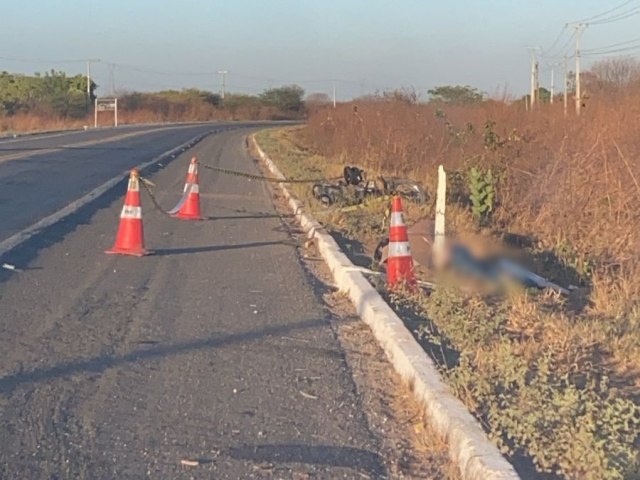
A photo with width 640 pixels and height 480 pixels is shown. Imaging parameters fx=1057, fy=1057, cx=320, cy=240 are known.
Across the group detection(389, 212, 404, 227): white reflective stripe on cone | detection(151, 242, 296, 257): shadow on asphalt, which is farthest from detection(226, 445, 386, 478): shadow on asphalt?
detection(151, 242, 296, 257): shadow on asphalt

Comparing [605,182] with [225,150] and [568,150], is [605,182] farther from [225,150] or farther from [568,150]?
[225,150]

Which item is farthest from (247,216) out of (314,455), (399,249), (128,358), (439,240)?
(314,455)

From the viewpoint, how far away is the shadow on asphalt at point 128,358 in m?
6.44

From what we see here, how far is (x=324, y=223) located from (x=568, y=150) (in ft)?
11.8

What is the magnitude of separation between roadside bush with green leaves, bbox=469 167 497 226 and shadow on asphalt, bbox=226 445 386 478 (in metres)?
10.7

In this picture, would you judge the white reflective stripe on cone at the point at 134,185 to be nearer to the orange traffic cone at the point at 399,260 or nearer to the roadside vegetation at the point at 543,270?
→ the roadside vegetation at the point at 543,270

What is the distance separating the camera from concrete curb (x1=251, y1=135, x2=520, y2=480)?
4.81 metres

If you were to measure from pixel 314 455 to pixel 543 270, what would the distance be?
7.88 meters

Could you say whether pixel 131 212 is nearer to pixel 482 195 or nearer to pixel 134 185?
pixel 134 185

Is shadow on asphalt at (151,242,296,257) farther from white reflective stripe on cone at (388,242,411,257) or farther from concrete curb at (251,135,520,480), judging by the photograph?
white reflective stripe on cone at (388,242,411,257)

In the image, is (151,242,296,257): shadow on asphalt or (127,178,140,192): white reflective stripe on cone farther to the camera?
(151,242,296,257): shadow on asphalt

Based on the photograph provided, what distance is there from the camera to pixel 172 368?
6.86 m

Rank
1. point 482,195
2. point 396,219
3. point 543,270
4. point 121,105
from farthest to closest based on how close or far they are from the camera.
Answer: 1. point 121,105
2. point 482,195
3. point 543,270
4. point 396,219

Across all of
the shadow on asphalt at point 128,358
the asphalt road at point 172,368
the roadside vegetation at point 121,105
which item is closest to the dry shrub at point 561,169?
the asphalt road at point 172,368
